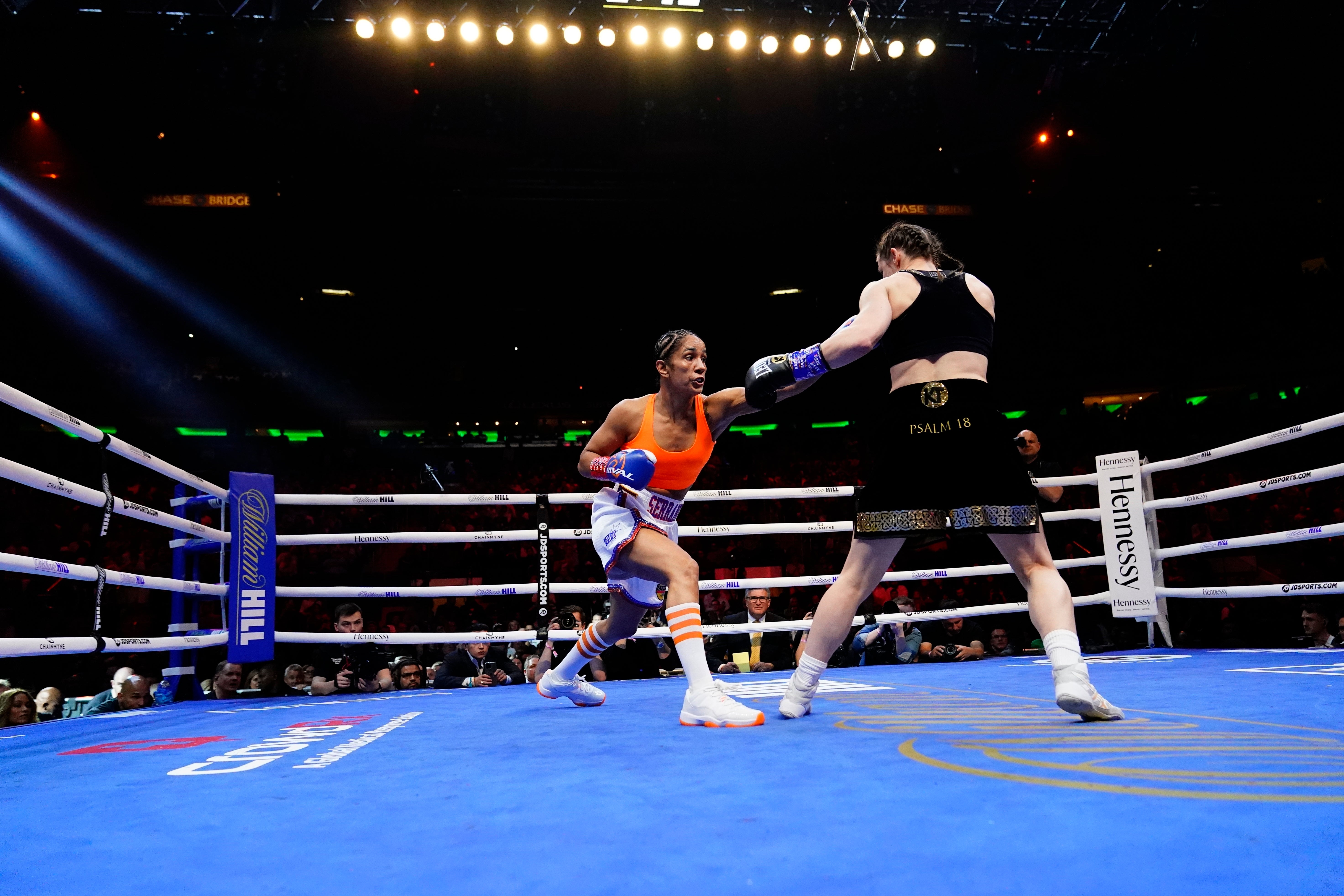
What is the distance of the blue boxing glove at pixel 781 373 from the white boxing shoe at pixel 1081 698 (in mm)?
975

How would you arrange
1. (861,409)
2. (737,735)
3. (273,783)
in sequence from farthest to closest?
(861,409) < (737,735) < (273,783)

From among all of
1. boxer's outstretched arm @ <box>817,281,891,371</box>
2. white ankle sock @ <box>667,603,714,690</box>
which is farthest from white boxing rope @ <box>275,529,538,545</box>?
A: boxer's outstretched arm @ <box>817,281,891,371</box>

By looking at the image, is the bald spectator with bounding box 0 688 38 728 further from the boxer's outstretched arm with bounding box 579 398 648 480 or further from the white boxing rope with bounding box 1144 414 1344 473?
A: the white boxing rope with bounding box 1144 414 1344 473

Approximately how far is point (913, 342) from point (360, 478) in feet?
42.7

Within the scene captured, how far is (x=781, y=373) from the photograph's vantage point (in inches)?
91.8

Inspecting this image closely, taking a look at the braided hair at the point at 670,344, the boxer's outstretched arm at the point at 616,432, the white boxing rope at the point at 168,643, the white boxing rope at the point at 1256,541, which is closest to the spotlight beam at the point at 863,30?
the white boxing rope at the point at 1256,541

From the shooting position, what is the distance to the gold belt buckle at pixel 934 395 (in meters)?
2.20

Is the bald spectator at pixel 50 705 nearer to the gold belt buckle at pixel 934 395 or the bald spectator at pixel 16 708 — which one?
the bald spectator at pixel 16 708

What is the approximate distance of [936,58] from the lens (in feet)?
40.7

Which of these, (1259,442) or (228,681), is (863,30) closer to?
(1259,442)

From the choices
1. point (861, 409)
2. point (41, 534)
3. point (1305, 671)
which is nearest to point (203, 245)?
point (41, 534)

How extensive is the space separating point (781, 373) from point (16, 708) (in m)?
4.39

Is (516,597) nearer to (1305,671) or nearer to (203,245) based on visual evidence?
(1305,671)

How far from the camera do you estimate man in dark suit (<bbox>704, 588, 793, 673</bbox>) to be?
15.8 ft
